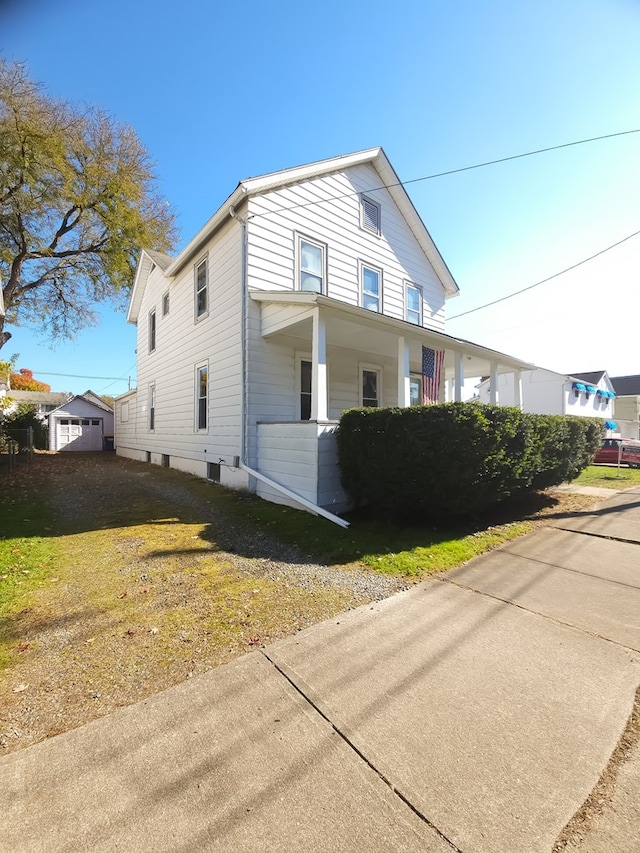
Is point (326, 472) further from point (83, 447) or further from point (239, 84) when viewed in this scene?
point (83, 447)

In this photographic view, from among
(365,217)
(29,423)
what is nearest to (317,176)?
(365,217)

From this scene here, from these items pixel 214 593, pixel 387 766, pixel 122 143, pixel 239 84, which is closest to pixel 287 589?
pixel 214 593

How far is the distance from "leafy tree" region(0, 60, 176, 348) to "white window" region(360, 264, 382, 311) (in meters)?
12.6

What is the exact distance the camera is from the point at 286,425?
7660 millimetres

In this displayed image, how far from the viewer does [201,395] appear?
36.8 ft

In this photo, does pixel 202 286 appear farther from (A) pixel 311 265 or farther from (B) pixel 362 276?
(B) pixel 362 276

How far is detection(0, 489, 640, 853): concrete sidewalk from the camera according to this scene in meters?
1.65

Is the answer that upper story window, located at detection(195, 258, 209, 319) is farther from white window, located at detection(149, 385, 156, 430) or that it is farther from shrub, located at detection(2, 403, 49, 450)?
shrub, located at detection(2, 403, 49, 450)

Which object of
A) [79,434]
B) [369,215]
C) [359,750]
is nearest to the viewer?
[359,750]

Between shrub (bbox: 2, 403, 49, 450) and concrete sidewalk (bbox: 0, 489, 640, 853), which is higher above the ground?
shrub (bbox: 2, 403, 49, 450)

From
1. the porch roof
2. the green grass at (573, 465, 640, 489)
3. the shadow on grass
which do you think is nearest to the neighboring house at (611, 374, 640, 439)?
the green grass at (573, 465, 640, 489)

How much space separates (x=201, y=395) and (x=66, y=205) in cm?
1319

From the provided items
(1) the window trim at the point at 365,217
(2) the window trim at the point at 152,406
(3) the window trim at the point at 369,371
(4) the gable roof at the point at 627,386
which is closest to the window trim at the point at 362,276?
(1) the window trim at the point at 365,217

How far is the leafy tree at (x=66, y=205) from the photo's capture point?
47.4 feet
